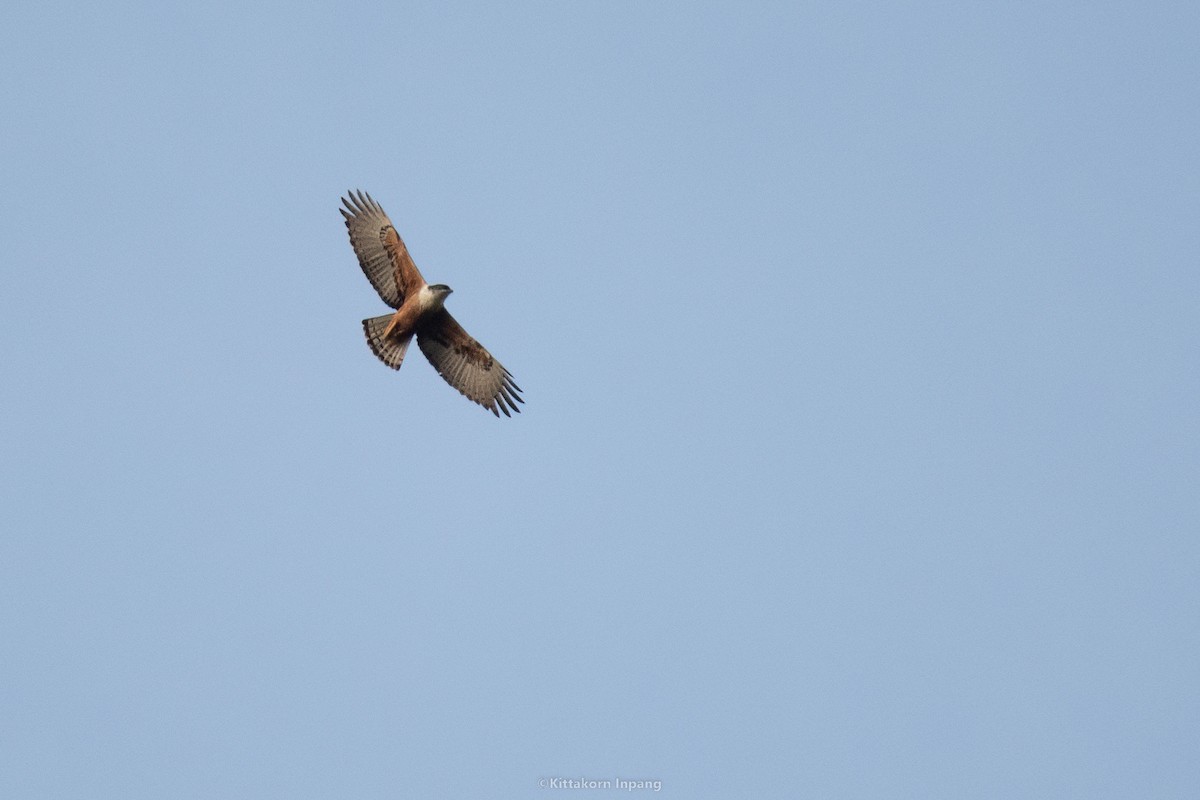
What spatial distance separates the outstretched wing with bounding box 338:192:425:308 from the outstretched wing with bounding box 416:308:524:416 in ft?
3.16

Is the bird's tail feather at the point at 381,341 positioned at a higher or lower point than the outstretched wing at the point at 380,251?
lower

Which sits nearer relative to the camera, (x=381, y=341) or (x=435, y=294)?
(x=435, y=294)

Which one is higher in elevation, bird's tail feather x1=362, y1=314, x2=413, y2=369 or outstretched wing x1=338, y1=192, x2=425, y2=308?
outstretched wing x1=338, y1=192, x2=425, y2=308

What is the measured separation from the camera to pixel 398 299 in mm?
19938

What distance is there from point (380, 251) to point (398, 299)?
2.47 ft

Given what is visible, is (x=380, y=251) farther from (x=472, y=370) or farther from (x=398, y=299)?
(x=472, y=370)

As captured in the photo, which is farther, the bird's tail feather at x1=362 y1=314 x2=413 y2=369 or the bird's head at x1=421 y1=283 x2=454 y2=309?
the bird's tail feather at x1=362 y1=314 x2=413 y2=369

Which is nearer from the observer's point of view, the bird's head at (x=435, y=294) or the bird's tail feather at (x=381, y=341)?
the bird's head at (x=435, y=294)

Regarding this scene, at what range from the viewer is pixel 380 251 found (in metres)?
20.0

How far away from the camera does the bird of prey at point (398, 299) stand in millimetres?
19719

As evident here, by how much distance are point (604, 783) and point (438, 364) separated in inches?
271

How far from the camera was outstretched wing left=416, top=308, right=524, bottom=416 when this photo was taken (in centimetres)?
2062

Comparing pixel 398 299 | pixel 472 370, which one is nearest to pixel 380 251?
pixel 398 299

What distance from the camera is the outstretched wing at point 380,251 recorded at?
19.8 m
